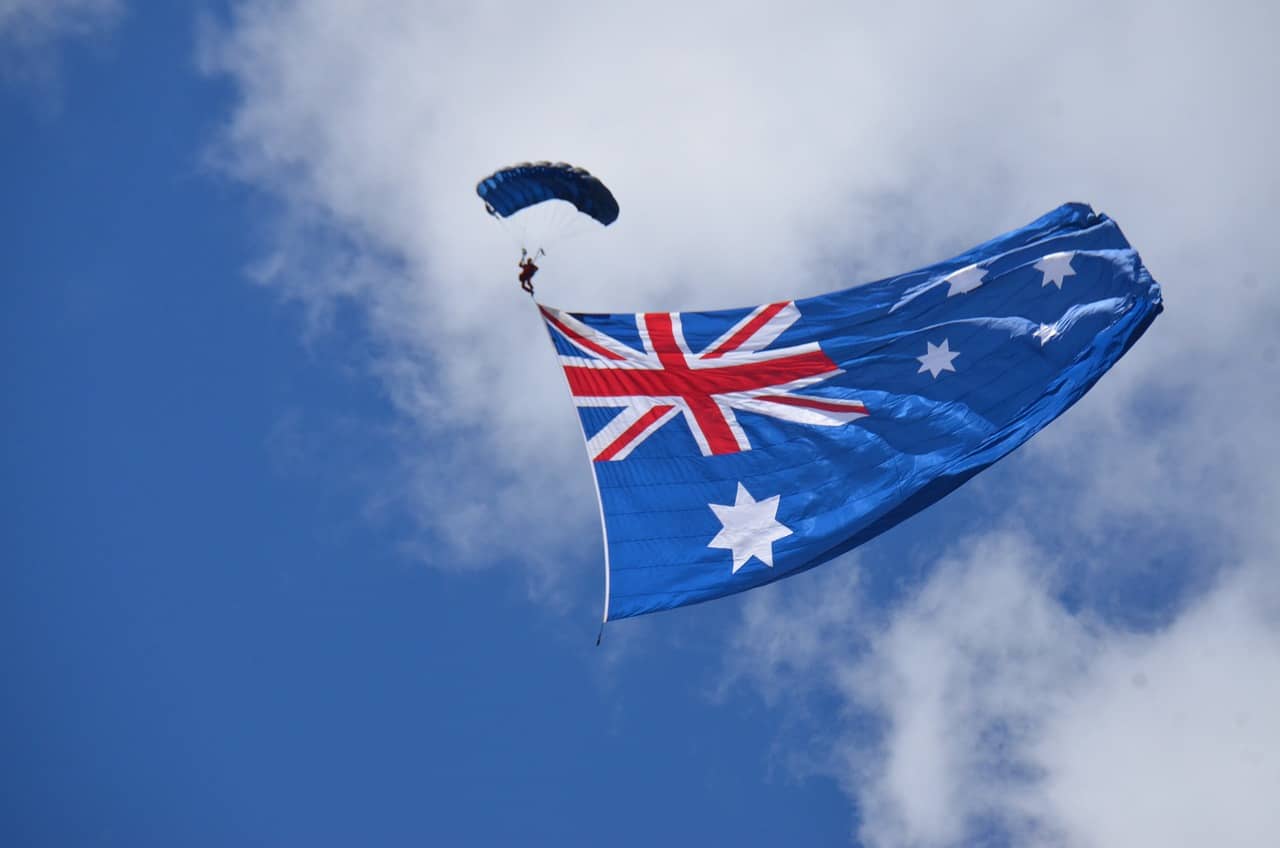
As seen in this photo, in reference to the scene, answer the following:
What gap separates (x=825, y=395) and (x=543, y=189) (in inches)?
201

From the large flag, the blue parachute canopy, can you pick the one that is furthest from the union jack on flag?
the blue parachute canopy

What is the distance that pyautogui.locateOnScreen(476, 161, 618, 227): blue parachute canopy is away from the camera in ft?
59.4

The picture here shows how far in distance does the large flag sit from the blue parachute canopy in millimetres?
1562

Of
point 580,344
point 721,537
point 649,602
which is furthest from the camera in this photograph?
point 580,344

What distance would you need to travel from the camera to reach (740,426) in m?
18.7

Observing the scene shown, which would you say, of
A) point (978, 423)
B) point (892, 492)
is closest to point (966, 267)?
point (978, 423)

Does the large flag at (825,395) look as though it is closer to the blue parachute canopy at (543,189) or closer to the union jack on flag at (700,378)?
the union jack on flag at (700,378)

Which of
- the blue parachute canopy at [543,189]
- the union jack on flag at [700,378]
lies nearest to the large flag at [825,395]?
the union jack on flag at [700,378]

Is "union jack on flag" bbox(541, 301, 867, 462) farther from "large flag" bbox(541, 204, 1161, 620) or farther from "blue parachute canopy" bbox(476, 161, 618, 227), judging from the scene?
"blue parachute canopy" bbox(476, 161, 618, 227)

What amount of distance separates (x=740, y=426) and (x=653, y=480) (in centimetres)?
182

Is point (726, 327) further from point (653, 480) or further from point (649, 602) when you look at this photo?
point (649, 602)

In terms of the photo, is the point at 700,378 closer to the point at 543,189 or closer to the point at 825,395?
the point at 825,395

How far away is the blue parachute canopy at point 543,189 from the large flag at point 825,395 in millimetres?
1562

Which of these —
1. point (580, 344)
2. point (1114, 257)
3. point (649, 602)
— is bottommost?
point (649, 602)
